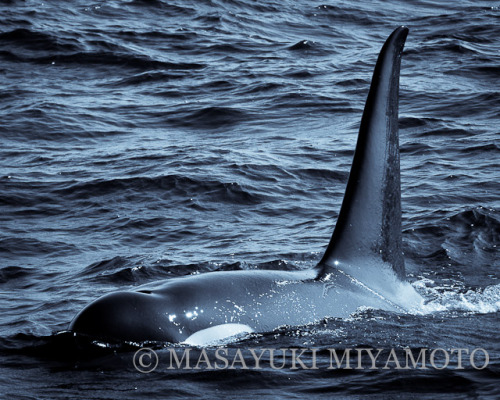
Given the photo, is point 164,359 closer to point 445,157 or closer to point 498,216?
point 498,216

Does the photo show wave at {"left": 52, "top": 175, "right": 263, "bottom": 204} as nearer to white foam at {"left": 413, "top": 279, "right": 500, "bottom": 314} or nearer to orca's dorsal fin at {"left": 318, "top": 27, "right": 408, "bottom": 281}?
white foam at {"left": 413, "top": 279, "right": 500, "bottom": 314}

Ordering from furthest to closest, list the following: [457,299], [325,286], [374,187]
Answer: [457,299] < [374,187] < [325,286]

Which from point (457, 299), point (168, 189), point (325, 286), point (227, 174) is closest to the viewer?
point (325, 286)

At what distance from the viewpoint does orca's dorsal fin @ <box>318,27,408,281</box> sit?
8633mm

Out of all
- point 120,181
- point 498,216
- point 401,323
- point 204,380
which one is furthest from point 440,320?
point 120,181

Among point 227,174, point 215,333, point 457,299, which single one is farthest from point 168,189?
point 215,333

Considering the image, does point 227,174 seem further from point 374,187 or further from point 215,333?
point 215,333

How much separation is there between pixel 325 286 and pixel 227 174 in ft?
22.9

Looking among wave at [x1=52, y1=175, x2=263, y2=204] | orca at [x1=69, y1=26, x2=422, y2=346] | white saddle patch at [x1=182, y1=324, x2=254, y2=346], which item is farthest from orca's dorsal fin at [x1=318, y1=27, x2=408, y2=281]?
wave at [x1=52, y1=175, x2=263, y2=204]

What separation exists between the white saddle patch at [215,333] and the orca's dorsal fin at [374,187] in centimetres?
128

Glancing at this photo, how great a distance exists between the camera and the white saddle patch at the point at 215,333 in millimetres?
7433

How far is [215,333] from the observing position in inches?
296

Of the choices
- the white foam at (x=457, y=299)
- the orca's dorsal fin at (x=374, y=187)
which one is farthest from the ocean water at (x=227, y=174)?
the orca's dorsal fin at (x=374, y=187)

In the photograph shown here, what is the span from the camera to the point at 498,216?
13.3 m
